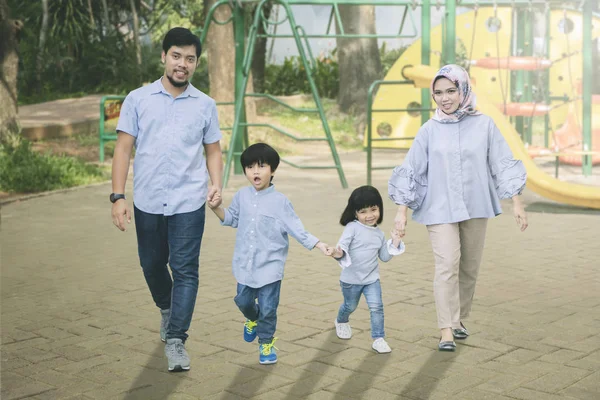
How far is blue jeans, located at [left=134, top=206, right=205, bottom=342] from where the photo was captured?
5.14 metres

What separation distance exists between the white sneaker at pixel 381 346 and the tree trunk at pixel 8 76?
34.5 ft

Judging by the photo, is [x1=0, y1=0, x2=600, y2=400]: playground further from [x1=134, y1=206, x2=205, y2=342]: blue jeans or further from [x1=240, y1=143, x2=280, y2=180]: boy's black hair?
[x1=240, y1=143, x2=280, y2=180]: boy's black hair

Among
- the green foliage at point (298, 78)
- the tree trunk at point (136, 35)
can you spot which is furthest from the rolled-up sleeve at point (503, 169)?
the tree trunk at point (136, 35)

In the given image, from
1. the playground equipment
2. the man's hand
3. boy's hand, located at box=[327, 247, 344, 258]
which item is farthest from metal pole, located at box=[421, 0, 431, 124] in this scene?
the man's hand

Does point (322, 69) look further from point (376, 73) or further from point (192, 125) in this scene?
point (192, 125)

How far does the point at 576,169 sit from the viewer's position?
613 inches

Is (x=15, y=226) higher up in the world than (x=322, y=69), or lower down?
lower down

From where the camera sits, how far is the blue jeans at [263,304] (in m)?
5.13

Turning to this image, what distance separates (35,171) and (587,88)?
7434 millimetres

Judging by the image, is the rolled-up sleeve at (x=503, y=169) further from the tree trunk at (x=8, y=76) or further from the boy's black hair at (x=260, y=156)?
the tree trunk at (x=8, y=76)

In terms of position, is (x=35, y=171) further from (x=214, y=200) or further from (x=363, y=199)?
(x=214, y=200)

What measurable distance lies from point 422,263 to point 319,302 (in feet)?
5.43

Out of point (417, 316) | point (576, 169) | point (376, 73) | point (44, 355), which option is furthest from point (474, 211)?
point (376, 73)

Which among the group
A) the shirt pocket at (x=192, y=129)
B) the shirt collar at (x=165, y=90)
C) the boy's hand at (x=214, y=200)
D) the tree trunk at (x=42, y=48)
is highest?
the tree trunk at (x=42, y=48)
